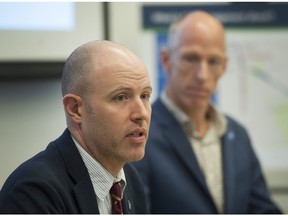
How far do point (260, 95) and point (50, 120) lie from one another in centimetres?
131

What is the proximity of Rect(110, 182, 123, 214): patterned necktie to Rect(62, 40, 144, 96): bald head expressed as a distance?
0.14 m

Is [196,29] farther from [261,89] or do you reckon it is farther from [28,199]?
[28,199]

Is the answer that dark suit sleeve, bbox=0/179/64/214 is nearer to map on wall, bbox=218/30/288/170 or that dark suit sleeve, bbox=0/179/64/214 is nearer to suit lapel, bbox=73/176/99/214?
suit lapel, bbox=73/176/99/214

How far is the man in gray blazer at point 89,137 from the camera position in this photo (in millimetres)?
495

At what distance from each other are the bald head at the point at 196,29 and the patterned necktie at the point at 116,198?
2.32ft

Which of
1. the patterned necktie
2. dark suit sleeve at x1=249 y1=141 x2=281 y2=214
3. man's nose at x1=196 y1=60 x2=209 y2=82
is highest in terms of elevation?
man's nose at x1=196 y1=60 x2=209 y2=82

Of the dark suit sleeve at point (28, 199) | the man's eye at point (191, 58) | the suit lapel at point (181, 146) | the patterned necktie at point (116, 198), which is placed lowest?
the suit lapel at point (181, 146)

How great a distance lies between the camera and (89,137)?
1.69 feet

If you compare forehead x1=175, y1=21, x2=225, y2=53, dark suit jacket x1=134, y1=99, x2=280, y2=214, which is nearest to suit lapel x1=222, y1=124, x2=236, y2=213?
dark suit jacket x1=134, y1=99, x2=280, y2=214

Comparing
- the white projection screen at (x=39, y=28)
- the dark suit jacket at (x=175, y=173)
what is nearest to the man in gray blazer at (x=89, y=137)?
the white projection screen at (x=39, y=28)

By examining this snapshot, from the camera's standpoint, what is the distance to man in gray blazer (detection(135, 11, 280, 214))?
919mm

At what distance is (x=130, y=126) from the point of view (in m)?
0.50

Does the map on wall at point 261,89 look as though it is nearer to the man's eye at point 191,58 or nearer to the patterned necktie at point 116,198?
the man's eye at point 191,58

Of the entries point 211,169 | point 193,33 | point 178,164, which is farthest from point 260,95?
point 178,164
